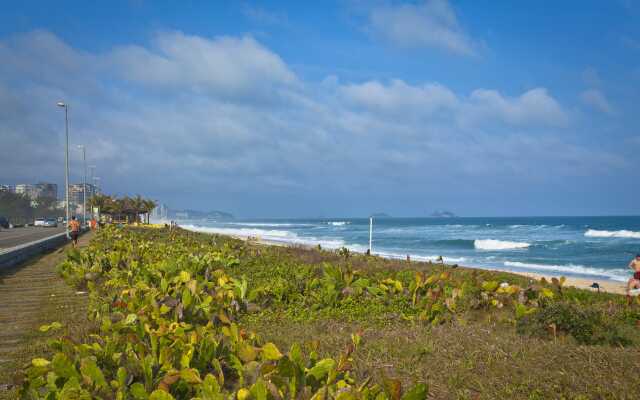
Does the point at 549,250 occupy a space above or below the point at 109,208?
below

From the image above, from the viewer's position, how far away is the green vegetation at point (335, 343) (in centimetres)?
360

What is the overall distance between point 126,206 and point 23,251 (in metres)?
51.5

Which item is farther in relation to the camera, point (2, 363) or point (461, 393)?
point (2, 363)

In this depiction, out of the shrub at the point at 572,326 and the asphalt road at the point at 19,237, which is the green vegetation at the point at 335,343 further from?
the asphalt road at the point at 19,237

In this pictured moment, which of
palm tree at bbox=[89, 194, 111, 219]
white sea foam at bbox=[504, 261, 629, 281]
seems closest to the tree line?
palm tree at bbox=[89, 194, 111, 219]

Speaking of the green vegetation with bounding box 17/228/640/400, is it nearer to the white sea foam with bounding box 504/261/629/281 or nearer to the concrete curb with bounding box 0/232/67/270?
the concrete curb with bounding box 0/232/67/270

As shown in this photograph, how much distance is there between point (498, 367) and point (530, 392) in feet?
1.53

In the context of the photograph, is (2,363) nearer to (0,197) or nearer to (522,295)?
(522,295)

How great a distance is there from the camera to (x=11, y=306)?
9078 millimetres

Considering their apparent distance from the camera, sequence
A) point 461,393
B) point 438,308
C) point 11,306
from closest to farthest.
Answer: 1. point 461,393
2. point 438,308
3. point 11,306

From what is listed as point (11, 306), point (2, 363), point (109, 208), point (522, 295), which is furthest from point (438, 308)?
point (109, 208)

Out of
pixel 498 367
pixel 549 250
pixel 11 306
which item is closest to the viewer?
pixel 498 367

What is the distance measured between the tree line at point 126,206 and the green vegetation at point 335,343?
59.8 metres

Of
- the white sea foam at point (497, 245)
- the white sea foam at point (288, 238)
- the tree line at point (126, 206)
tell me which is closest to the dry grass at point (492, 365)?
the white sea foam at point (288, 238)
